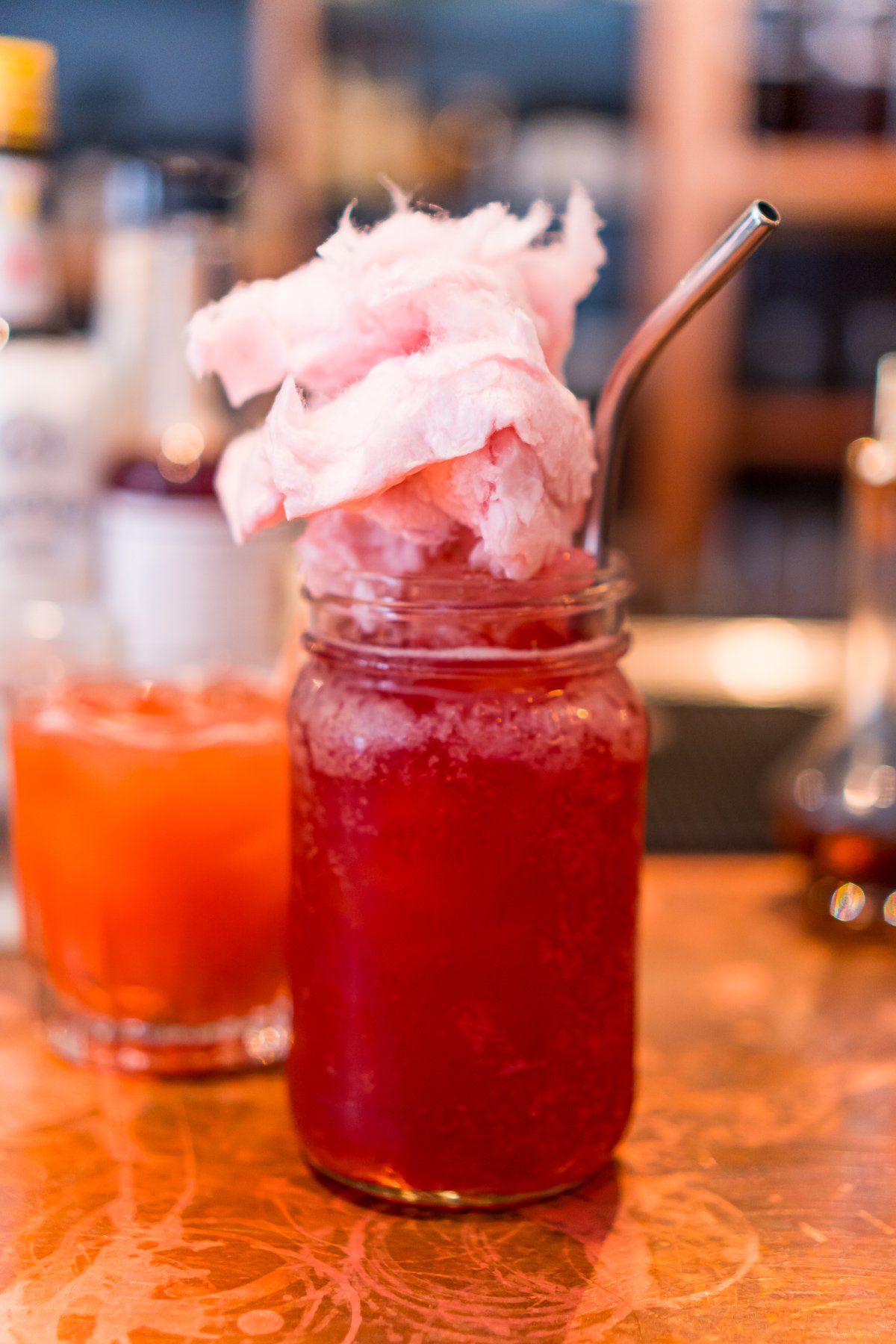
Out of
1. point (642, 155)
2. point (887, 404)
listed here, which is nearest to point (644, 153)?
point (642, 155)

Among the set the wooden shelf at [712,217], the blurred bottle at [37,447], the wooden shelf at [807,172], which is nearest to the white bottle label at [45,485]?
the blurred bottle at [37,447]

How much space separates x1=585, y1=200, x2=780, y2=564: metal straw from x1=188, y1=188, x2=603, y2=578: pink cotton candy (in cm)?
2

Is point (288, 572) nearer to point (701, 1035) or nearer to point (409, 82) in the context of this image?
point (701, 1035)

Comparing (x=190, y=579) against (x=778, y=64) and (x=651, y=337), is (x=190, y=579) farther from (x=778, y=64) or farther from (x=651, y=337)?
(x=778, y=64)

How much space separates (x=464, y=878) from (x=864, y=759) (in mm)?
418

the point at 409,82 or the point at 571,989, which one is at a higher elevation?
the point at 409,82

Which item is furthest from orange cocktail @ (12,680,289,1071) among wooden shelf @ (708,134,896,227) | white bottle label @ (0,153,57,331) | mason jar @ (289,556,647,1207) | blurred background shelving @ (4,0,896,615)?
wooden shelf @ (708,134,896,227)

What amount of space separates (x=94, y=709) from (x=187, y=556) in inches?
5.5

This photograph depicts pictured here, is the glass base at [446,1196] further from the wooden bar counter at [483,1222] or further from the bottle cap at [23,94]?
the bottle cap at [23,94]

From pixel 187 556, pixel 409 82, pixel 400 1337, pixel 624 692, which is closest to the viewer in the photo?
pixel 400 1337

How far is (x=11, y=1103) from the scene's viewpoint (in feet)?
2.13

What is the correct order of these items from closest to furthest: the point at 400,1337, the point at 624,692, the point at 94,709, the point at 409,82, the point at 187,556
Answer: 1. the point at 400,1337
2. the point at 624,692
3. the point at 94,709
4. the point at 187,556
5. the point at 409,82

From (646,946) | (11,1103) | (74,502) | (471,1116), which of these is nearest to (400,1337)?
(471,1116)

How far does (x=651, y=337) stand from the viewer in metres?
0.54
